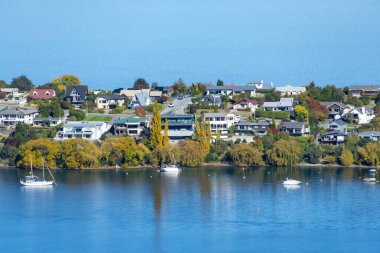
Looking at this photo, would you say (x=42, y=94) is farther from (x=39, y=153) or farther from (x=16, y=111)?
(x=39, y=153)

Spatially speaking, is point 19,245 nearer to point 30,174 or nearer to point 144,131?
point 30,174

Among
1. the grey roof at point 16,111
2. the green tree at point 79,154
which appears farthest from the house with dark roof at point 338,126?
the grey roof at point 16,111

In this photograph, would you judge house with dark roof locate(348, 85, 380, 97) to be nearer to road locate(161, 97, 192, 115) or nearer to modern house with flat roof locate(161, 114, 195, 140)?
road locate(161, 97, 192, 115)

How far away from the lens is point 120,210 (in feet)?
97.0

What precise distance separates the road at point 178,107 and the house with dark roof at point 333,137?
331 inches

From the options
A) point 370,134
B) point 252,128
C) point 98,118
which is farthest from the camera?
point 98,118

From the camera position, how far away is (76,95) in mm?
51312

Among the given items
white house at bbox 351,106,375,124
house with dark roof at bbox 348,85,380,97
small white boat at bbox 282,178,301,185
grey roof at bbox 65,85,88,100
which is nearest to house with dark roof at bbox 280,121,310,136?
white house at bbox 351,106,375,124

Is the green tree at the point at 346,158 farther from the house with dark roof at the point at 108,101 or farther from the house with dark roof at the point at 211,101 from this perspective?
the house with dark roof at the point at 108,101

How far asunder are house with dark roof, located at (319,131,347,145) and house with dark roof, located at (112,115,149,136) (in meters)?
8.90

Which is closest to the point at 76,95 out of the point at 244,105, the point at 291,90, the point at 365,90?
the point at 244,105

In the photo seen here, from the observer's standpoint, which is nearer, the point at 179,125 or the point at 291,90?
the point at 179,125

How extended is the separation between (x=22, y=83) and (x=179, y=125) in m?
17.5

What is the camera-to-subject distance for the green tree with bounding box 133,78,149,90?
2254 inches
